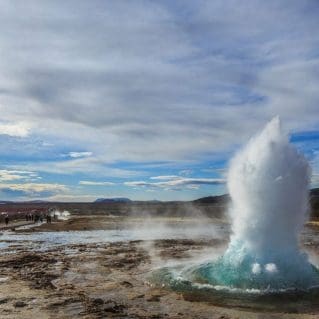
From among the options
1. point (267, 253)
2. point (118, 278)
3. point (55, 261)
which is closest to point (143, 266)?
point (118, 278)

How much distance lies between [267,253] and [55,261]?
35.3 ft

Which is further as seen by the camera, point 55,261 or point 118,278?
point 55,261

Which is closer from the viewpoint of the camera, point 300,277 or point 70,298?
point 70,298

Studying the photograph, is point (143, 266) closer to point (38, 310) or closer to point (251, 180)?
point (251, 180)

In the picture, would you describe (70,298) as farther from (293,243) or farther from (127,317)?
(293,243)

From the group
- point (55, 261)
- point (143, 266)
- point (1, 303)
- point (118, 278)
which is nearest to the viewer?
point (1, 303)

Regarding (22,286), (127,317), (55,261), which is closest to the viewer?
(127,317)

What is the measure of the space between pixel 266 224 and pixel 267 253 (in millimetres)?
949

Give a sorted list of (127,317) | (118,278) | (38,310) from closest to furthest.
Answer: (127,317)
(38,310)
(118,278)

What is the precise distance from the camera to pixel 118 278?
16672 millimetres

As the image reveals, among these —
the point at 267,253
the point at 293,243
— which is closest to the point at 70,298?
the point at 267,253

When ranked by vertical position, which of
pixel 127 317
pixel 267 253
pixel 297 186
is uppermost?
pixel 297 186

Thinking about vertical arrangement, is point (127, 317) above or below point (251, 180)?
below

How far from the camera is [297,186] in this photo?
631 inches
